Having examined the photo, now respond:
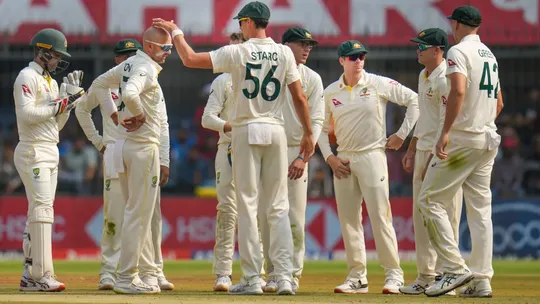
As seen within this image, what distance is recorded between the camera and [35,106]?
1048 cm

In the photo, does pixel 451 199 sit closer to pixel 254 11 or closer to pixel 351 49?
pixel 351 49

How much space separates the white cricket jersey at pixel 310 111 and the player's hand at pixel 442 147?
5.30 feet

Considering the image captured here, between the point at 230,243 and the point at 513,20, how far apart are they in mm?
12736

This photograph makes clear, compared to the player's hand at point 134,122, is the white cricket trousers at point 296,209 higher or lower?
lower

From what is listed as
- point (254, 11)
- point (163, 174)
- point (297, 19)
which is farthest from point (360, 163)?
point (297, 19)

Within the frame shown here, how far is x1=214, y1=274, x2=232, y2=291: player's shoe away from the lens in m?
11.0

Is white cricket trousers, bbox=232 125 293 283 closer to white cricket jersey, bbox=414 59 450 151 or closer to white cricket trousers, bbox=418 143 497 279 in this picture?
white cricket trousers, bbox=418 143 497 279

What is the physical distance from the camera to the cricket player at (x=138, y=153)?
9.90m

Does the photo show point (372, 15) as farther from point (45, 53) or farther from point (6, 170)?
point (45, 53)

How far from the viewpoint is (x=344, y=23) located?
22.5 metres

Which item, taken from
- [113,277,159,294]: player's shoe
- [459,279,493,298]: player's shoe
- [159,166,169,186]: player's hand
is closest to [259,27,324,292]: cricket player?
[159,166,169,186]: player's hand

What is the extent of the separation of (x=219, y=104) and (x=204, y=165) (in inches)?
409

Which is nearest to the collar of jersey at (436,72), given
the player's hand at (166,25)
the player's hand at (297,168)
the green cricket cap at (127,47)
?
the player's hand at (297,168)

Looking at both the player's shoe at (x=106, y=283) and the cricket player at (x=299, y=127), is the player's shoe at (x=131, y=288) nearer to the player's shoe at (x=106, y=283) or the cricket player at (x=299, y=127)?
the player's shoe at (x=106, y=283)
